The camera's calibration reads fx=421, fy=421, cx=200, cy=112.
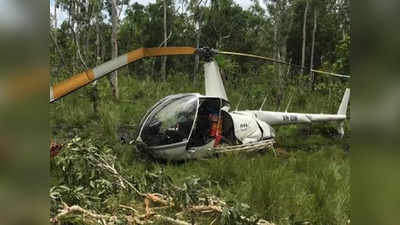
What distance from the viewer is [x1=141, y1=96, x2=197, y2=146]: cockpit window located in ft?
10.7

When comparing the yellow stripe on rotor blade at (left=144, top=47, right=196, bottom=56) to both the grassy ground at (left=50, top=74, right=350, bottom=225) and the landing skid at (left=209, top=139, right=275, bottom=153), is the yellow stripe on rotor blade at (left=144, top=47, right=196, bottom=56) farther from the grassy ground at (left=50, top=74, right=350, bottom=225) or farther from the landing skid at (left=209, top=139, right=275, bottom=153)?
the landing skid at (left=209, top=139, right=275, bottom=153)

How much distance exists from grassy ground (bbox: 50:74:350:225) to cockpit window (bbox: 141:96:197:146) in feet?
0.59

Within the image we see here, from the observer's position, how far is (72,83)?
71.2 inches

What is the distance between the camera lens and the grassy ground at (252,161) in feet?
5.43

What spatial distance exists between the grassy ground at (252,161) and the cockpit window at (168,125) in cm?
18

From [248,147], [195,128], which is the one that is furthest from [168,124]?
[248,147]

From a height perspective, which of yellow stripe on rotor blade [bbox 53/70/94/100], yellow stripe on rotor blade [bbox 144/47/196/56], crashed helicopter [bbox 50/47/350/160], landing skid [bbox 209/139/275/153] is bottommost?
landing skid [bbox 209/139/275/153]

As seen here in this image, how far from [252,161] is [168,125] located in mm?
831

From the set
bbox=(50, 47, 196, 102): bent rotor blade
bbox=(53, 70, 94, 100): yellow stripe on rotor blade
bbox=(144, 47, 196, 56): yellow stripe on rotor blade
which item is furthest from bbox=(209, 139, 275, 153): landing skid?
bbox=(53, 70, 94, 100): yellow stripe on rotor blade

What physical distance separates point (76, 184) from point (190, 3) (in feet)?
24.1

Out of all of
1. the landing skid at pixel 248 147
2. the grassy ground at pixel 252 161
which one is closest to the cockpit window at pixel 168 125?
the grassy ground at pixel 252 161

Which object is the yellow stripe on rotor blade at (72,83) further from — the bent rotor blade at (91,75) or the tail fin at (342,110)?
the tail fin at (342,110)

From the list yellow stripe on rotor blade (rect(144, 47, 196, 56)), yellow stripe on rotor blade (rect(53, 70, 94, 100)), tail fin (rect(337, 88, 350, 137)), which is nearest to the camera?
yellow stripe on rotor blade (rect(53, 70, 94, 100))
